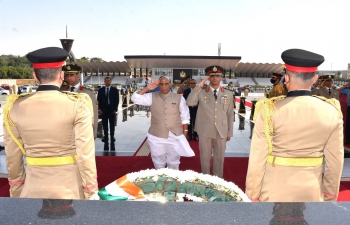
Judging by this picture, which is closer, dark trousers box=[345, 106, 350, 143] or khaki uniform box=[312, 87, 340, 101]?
khaki uniform box=[312, 87, 340, 101]

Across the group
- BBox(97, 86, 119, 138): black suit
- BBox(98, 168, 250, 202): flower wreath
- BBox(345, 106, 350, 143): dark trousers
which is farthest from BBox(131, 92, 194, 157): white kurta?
BBox(345, 106, 350, 143): dark trousers

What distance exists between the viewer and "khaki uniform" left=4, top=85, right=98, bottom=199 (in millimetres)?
1976

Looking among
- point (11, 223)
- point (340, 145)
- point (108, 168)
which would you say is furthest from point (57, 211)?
point (108, 168)

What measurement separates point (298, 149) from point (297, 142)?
0.05 m

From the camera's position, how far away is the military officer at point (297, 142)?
1966 millimetres

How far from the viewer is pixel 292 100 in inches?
78.6

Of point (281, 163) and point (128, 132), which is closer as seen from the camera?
point (281, 163)

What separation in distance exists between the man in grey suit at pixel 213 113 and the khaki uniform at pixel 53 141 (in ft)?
8.23

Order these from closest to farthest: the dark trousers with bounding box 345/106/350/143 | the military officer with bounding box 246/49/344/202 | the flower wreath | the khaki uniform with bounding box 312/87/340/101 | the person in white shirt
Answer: the flower wreath
the military officer with bounding box 246/49/344/202
the person in white shirt
the khaki uniform with bounding box 312/87/340/101
the dark trousers with bounding box 345/106/350/143

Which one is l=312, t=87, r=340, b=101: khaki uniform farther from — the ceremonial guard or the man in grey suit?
the man in grey suit

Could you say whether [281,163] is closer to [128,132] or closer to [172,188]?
[172,188]

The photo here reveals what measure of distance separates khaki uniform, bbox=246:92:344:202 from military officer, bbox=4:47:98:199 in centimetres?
119

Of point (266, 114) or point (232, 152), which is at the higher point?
point (266, 114)

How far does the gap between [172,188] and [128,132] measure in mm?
7731
